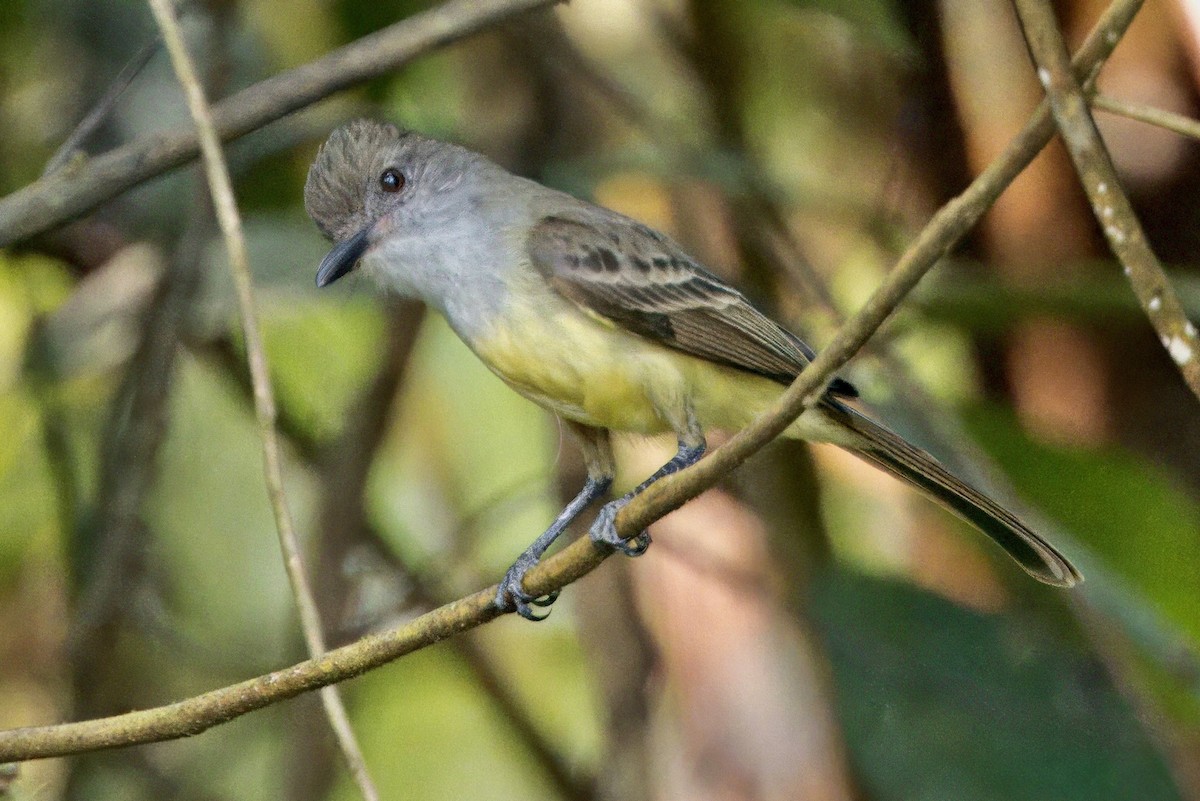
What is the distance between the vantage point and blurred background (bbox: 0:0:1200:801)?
320 cm

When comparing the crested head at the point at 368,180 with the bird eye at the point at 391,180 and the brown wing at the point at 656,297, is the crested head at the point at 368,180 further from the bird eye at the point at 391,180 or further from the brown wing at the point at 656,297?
the brown wing at the point at 656,297

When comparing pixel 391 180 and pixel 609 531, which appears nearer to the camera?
pixel 609 531

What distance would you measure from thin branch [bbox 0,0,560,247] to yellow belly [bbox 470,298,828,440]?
47cm

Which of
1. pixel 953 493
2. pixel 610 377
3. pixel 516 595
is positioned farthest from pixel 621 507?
pixel 953 493

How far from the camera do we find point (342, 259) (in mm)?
2633

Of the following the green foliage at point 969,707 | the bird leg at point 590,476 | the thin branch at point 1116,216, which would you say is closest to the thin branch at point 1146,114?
the thin branch at point 1116,216

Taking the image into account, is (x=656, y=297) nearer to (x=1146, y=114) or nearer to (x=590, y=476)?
(x=590, y=476)

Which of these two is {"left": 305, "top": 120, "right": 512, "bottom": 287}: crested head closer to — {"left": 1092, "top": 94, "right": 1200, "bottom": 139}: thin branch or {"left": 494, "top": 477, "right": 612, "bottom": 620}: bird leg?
{"left": 494, "top": 477, "right": 612, "bottom": 620}: bird leg

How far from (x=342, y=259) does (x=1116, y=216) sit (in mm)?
1559

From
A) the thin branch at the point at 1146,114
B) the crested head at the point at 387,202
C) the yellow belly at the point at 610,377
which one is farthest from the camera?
the crested head at the point at 387,202

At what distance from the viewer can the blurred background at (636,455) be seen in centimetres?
320

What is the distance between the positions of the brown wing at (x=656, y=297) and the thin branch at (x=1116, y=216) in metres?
1.10

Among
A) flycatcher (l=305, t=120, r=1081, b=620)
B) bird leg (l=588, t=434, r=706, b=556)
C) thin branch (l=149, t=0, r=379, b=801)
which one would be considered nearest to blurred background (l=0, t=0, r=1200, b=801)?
flycatcher (l=305, t=120, r=1081, b=620)

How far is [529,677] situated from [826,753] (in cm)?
116
